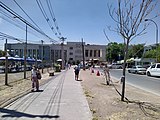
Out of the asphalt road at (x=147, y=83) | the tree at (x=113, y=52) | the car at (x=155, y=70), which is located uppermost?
the tree at (x=113, y=52)

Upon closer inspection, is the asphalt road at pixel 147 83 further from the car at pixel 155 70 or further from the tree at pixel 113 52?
the tree at pixel 113 52

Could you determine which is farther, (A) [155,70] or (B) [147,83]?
(A) [155,70]

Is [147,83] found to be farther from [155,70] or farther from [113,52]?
[113,52]

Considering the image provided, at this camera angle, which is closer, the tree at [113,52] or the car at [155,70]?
the car at [155,70]

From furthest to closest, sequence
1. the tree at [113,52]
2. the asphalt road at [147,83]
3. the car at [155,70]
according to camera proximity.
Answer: the tree at [113,52]
the car at [155,70]
the asphalt road at [147,83]

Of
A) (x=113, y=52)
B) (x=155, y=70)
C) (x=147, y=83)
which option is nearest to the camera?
(x=147, y=83)

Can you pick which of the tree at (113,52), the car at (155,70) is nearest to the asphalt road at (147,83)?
the car at (155,70)

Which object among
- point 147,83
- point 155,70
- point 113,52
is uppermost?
point 113,52

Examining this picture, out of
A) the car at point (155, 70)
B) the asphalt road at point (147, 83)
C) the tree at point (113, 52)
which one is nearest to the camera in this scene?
the asphalt road at point (147, 83)

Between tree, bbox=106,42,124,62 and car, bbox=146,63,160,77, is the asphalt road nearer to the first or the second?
car, bbox=146,63,160,77

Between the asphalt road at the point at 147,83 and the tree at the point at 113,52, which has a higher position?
the tree at the point at 113,52

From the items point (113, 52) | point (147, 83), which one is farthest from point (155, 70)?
point (113, 52)

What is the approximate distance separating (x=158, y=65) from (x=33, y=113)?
1035 inches

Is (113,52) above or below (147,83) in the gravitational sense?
above
